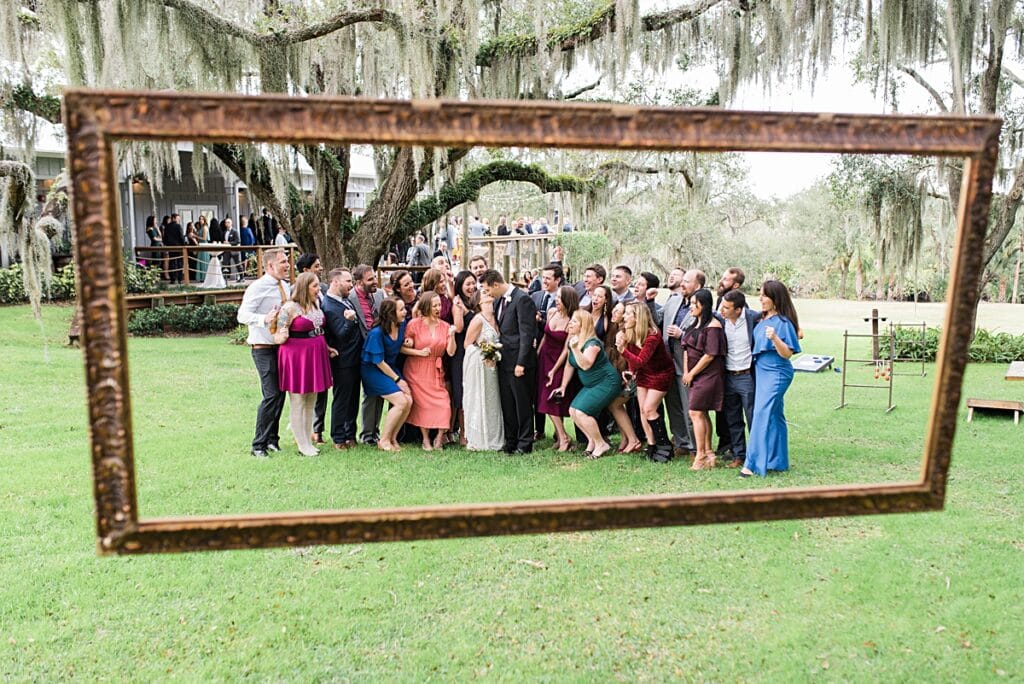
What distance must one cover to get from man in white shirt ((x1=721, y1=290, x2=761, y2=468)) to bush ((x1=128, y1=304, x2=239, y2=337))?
30.8ft

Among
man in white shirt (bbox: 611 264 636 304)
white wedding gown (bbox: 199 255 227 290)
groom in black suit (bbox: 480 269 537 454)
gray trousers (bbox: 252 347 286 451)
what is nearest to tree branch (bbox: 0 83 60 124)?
white wedding gown (bbox: 199 255 227 290)

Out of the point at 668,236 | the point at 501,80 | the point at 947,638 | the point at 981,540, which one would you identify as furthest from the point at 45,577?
the point at 668,236

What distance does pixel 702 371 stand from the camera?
6.31 meters

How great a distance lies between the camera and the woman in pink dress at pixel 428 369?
688 centimetres

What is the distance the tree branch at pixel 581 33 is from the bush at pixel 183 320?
5878 millimetres

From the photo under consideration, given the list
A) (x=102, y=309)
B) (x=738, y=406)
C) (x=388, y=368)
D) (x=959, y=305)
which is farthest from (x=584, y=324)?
(x=102, y=309)

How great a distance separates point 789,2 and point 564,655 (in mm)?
9030

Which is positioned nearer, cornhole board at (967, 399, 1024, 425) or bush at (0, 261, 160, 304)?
cornhole board at (967, 399, 1024, 425)

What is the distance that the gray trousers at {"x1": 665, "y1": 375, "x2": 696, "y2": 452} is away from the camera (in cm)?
670

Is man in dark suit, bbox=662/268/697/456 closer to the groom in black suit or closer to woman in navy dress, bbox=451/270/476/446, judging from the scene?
the groom in black suit

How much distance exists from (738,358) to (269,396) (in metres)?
3.62

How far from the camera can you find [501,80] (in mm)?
11742

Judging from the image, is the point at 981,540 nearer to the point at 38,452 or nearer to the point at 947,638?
the point at 947,638

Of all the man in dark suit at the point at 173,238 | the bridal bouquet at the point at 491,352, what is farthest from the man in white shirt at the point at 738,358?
Answer: the man in dark suit at the point at 173,238
